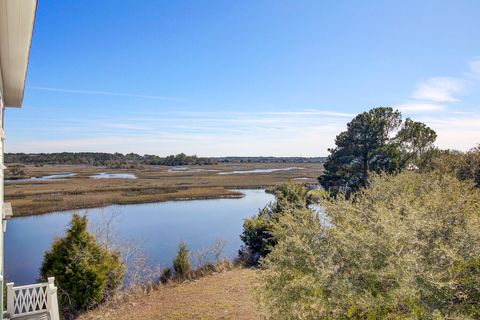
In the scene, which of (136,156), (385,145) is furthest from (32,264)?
(136,156)

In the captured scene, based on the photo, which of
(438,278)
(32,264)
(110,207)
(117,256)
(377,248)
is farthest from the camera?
(110,207)

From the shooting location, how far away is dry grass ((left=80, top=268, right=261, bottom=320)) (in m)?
11.1

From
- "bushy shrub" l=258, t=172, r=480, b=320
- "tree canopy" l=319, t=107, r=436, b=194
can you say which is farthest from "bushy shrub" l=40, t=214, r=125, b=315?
"tree canopy" l=319, t=107, r=436, b=194

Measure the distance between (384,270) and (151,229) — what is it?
919 inches

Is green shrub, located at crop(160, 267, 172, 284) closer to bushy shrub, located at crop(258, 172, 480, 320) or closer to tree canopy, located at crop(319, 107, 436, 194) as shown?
bushy shrub, located at crop(258, 172, 480, 320)

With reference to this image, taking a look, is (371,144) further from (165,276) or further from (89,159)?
(89,159)

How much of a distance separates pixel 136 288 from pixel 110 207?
943 inches

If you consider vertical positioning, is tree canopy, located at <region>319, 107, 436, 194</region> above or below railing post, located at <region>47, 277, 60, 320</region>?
above

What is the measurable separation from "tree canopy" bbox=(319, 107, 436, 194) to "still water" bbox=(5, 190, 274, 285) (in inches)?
395

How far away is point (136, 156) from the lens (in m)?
181

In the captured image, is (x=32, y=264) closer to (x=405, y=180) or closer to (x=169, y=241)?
(x=169, y=241)

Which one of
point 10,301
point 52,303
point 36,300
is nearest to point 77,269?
point 36,300

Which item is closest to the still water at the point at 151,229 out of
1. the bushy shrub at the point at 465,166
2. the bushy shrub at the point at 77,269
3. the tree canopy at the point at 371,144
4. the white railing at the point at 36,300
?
the bushy shrub at the point at 77,269

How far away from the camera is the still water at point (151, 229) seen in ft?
63.7
